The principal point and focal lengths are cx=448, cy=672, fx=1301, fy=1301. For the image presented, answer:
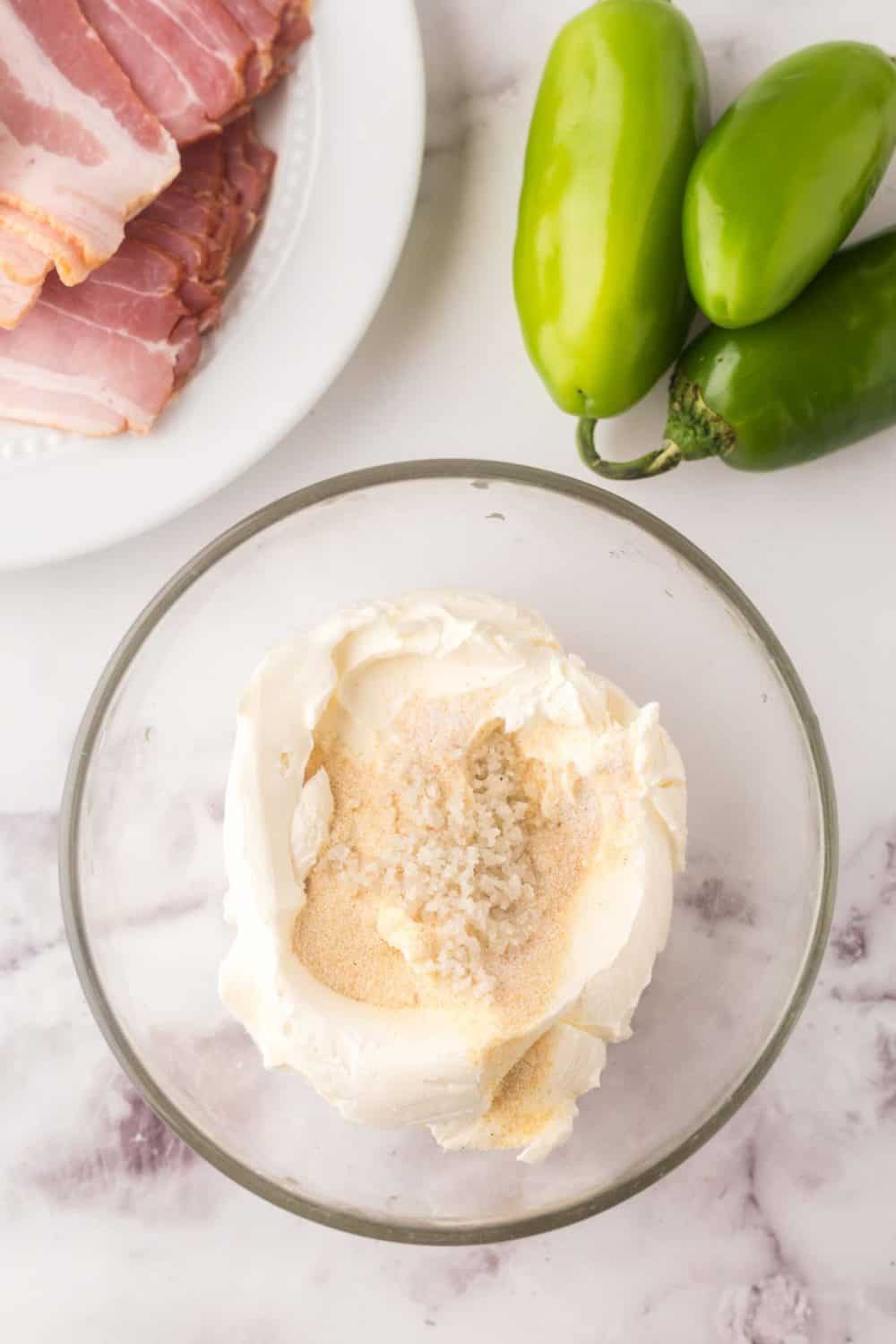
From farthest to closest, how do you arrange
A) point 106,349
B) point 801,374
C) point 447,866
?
point 106,349, point 801,374, point 447,866

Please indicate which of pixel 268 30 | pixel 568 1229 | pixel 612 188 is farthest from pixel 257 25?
pixel 568 1229

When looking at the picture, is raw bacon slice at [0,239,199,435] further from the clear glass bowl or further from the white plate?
the clear glass bowl

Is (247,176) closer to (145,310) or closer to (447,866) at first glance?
(145,310)

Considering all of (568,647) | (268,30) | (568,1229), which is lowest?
(568,1229)

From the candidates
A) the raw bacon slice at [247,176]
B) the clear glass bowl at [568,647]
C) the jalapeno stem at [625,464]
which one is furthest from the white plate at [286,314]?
the jalapeno stem at [625,464]

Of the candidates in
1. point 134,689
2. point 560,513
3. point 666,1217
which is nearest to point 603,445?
point 560,513

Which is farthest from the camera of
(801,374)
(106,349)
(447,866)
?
(106,349)

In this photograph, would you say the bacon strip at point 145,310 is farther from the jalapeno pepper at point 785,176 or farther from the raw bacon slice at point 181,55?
the jalapeno pepper at point 785,176
